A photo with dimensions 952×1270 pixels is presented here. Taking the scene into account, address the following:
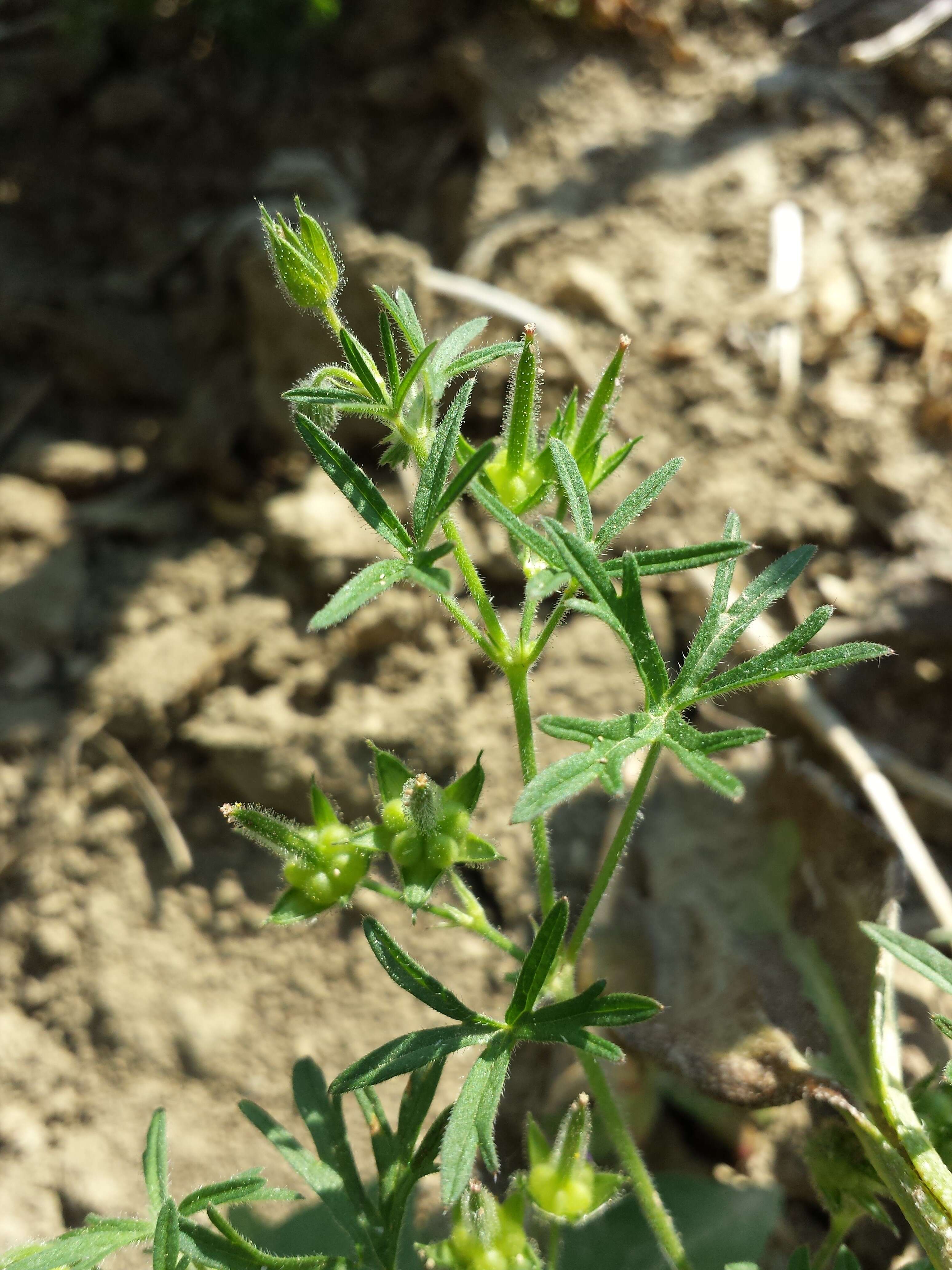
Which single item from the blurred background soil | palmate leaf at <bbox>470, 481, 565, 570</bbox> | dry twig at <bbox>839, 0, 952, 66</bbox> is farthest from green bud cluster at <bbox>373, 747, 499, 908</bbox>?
dry twig at <bbox>839, 0, 952, 66</bbox>

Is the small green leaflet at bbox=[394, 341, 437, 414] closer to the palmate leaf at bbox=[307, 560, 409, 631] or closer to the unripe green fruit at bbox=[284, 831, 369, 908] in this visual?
the palmate leaf at bbox=[307, 560, 409, 631]

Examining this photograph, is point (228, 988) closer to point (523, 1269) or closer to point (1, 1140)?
point (1, 1140)

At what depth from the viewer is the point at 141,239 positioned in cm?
427

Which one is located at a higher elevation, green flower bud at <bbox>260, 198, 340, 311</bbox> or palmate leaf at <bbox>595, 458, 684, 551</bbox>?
green flower bud at <bbox>260, 198, 340, 311</bbox>

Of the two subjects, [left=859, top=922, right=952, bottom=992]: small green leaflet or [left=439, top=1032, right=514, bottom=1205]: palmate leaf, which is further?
[left=859, top=922, right=952, bottom=992]: small green leaflet

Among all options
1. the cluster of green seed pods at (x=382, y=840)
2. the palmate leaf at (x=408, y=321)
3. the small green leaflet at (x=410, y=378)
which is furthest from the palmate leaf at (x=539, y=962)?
the palmate leaf at (x=408, y=321)

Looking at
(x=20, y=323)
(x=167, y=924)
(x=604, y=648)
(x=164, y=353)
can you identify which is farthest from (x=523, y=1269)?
(x=20, y=323)

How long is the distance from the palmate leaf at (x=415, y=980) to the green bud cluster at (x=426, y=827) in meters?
0.10

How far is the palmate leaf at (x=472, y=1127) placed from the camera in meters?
1.52

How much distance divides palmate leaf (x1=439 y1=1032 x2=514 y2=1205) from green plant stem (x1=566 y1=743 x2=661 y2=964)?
0.29 meters

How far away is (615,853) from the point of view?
180cm

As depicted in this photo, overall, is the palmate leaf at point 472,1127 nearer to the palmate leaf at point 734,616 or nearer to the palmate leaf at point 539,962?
the palmate leaf at point 539,962

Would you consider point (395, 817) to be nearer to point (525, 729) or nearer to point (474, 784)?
point (474, 784)

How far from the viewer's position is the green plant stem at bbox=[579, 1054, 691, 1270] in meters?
1.96
